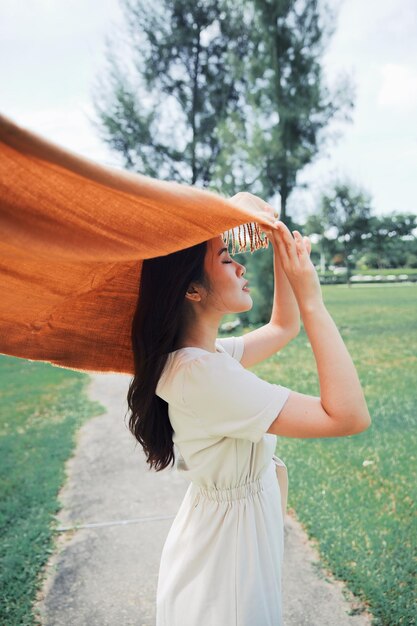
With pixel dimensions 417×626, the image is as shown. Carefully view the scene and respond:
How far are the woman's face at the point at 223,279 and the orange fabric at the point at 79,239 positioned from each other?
0.20 meters

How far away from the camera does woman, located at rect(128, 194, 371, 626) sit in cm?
141

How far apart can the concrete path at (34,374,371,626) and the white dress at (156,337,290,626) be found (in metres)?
1.23

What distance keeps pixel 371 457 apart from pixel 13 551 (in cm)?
317

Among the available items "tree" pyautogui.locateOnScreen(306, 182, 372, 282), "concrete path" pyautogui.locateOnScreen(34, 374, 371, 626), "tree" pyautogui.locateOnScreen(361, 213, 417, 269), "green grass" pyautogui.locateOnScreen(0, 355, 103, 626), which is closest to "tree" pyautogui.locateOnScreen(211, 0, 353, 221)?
"green grass" pyautogui.locateOnScreen(0, 355, 103, 626)

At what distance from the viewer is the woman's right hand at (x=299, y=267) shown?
146 centimetres

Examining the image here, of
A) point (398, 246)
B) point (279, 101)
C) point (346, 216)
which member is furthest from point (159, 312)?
point (398, 246)

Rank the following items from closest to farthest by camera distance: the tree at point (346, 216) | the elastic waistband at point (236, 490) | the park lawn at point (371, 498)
A: the elastic waistband at point (236, 490), the park lawn at point (371, 498), the tree at point (346, 216)

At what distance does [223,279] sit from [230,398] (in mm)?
369

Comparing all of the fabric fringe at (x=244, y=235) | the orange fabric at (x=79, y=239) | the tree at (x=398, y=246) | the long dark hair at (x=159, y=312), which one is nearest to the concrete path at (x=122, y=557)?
the orange fabric at (x=79, y=239)

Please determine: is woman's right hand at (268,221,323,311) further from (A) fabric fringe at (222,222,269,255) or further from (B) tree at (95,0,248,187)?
(B) tree at (95,0,248,187)

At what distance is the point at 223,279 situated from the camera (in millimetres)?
1610

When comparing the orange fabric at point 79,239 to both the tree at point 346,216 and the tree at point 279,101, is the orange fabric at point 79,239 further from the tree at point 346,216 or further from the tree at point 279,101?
the tree at point 346,216

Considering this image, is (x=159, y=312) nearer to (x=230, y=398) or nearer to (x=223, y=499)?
(x=230, y=398)

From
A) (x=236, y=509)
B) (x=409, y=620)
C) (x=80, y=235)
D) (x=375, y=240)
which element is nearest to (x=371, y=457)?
(x=409, y=620)
